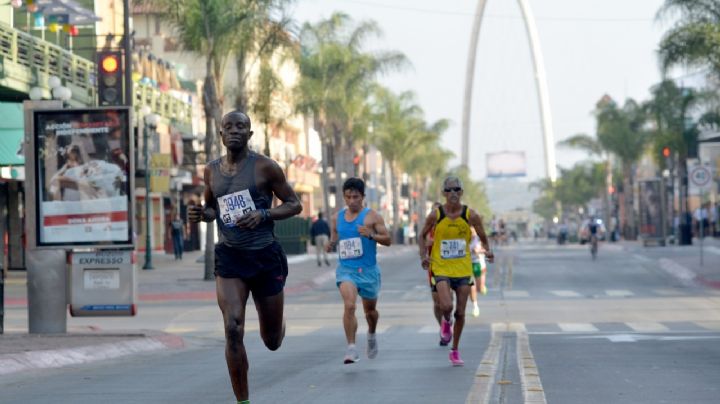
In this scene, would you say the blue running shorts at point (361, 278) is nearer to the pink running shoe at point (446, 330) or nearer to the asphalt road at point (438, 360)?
the asphalt road at point (438, 360)

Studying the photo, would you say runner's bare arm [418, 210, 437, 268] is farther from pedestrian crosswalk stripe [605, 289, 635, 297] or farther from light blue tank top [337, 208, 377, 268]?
pedestrian crosswalk stripe [605, 289, 635, 297]

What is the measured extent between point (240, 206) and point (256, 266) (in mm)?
409

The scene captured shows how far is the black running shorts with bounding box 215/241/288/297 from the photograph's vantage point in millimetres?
9656

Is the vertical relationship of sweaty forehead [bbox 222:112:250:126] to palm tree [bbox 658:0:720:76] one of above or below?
below

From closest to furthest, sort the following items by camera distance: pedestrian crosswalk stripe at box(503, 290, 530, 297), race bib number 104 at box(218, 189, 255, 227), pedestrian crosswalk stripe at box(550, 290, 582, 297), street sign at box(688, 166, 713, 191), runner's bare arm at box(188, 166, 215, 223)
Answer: race bib number 104 at box(218, 189, 255, 227)
runner's bare arm at box(188, 166, 215, 223)
pedestrian crosswalk stripe at box(550, 290, 582, 297)
pedestrian crosswalk stripe at box(503, 290, 530, 297)
street sign at box(688, 166, 713, 191)

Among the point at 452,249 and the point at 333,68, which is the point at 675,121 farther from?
the point at 452,249

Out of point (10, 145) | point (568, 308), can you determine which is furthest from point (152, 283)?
point (568, 308)

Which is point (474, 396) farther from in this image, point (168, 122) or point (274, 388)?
point (168, 122)

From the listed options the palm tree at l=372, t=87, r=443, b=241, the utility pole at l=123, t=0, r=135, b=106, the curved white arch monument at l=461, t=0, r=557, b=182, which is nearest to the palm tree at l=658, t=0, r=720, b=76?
the utility pole at l=123, t=0, r=135, b=106

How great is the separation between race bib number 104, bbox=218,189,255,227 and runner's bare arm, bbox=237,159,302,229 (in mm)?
121

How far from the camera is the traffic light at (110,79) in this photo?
23.6 m

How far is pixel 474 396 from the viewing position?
1102 centimetres

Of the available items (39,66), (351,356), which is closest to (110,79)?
(351,356)

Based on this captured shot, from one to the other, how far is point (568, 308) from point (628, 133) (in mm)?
76826
